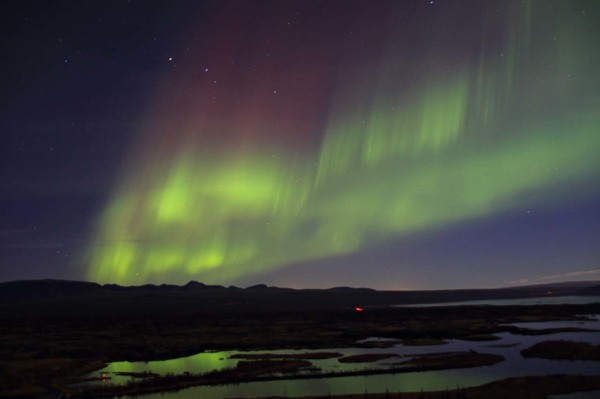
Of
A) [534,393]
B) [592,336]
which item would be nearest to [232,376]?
[534,393]

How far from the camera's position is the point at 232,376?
38094 mm

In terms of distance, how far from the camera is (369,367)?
132 feet

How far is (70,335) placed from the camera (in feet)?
249

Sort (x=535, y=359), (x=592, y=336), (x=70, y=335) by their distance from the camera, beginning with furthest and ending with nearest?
(x=70, y=335), (x=592, y=336), (x=535, y=359)

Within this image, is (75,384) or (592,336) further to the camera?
(592,336)

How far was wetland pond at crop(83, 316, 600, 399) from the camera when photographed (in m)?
32.8

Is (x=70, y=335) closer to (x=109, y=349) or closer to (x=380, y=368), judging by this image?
(x=109, y=349)

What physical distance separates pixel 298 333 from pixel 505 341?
25.9 m

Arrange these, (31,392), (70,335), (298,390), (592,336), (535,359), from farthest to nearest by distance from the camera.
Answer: (70,335), (592,336), (535,359), (31,392), (298,390)

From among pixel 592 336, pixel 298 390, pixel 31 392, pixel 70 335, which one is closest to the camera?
pixel 298 390

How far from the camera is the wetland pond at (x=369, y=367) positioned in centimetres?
3275

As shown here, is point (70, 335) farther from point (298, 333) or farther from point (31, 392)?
point (31, 392)

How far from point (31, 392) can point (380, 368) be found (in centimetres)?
2385

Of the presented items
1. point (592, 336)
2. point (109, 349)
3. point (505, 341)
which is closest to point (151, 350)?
point (109, 349)
